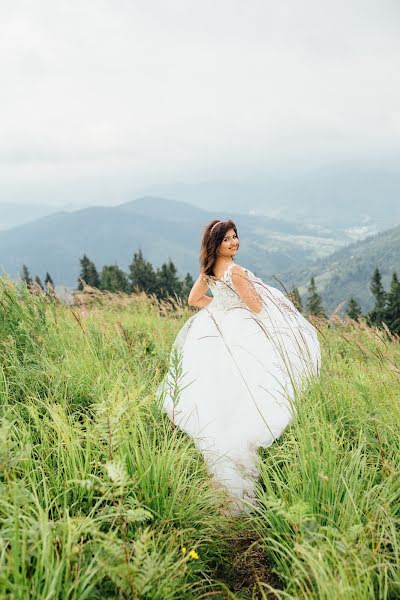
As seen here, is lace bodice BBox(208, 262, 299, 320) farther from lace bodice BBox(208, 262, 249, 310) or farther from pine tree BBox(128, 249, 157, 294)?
pine tree BBox(128, 249, 157, 294)

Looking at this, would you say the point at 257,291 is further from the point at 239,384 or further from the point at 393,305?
the point at 393,305

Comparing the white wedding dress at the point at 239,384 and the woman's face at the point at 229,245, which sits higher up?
the woman's face at the point at 229,245

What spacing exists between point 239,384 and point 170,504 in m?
1.66

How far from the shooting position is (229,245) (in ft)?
17.8

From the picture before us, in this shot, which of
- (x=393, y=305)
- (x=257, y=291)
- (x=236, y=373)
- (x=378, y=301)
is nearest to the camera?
(x=236, y=373)

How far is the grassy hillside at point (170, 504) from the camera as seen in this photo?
208 cm

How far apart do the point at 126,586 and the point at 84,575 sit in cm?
20

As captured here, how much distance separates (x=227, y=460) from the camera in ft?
11.9

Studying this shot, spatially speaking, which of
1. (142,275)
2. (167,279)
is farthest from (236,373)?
(167,279)

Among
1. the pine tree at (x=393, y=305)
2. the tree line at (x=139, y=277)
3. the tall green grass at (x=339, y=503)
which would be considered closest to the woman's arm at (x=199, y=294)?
the tall green grass at (x=339, y=503)

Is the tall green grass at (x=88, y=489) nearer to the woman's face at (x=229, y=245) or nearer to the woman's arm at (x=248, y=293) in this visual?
the woman's arm at (x=248, y=293)

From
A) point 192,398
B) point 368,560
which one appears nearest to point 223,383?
point 192,398

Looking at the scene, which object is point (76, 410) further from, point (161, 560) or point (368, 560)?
point (368, 560)

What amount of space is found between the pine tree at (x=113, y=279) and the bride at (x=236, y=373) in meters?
51.7
